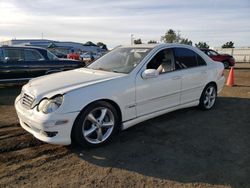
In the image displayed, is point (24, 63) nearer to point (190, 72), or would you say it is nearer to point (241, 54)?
point (190, 72)

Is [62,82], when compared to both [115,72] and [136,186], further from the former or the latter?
[136,186]

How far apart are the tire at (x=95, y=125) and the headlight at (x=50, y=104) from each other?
0.35 metres

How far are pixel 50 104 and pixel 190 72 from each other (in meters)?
3.13

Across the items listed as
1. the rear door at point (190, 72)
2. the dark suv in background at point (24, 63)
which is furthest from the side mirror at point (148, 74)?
the dark suv in background at point (24, 63)

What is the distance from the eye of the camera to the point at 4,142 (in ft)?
14.8

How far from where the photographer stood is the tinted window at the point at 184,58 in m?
5.76

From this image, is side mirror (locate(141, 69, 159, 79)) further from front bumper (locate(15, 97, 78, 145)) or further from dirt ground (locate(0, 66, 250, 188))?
front bumper (locate(15, 97, 78, 145))

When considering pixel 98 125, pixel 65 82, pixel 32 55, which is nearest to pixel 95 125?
pixel 98 125

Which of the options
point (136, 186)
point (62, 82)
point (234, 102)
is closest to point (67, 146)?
point (62, 82)

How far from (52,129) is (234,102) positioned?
5.39m

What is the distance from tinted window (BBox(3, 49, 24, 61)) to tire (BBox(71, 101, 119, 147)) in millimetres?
6572

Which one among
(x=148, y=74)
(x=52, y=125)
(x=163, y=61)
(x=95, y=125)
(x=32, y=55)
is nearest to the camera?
(x=52, y=125)

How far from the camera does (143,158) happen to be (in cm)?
400

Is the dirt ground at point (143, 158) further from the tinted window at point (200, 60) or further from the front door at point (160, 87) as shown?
the tinted window at point (200, 60)
